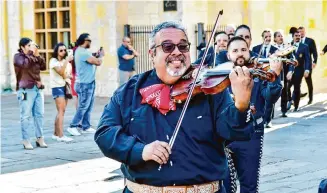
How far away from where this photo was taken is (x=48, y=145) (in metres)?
11.1

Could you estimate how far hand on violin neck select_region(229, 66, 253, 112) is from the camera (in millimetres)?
3352

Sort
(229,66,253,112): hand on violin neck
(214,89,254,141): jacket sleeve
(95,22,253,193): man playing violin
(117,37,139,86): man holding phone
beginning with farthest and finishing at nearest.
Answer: (117,37,139,86): man holding phone → (95,22,253,193): man playing violin → (214,89,254,141): jacket sleeve → (229,66,253,112): hand on violin neck

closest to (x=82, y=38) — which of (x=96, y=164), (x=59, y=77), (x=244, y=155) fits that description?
(x=59, y=77)

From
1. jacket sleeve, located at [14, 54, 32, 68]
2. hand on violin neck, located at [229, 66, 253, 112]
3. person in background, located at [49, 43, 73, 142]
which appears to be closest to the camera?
hand on violin neck, located at [229, 66, 253, 112]

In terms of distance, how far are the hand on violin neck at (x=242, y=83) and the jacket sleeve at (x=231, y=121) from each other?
0.37 feet

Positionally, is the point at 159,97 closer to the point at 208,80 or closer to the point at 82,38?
the point at 208,80

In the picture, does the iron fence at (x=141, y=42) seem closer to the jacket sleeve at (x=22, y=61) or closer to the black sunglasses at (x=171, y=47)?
the jacket sleeve at (x=22, y=61)

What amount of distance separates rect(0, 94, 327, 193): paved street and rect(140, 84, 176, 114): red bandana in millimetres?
4131

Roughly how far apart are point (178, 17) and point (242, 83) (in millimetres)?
14453

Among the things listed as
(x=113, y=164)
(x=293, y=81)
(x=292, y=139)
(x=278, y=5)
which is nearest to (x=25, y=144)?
(x=113, y=164)

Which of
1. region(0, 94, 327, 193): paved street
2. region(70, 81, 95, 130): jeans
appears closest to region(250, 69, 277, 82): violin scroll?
region(0, 94, 327, 193): paved street

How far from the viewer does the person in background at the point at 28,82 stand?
10406mm

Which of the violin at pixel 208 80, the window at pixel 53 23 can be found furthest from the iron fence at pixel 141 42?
the violin at pixel 208 80

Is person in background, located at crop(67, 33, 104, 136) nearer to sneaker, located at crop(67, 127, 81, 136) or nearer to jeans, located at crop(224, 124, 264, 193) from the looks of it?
sneaker, located at crop(67, 127, 81, 136)
